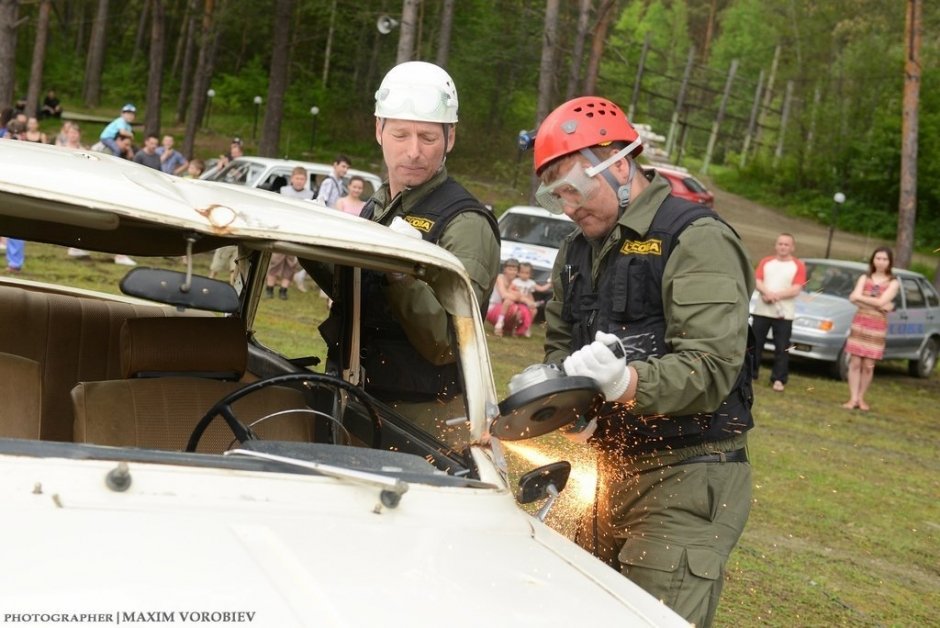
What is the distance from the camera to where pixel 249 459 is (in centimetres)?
296

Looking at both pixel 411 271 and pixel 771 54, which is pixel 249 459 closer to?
pixel 411 271

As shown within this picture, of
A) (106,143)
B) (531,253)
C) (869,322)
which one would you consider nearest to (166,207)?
(869,322)

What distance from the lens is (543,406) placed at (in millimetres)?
3215

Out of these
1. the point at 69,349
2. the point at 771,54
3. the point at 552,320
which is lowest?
the point at 69,349

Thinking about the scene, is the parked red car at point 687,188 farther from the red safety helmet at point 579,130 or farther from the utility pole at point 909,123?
the red safety helmet at point 579,130

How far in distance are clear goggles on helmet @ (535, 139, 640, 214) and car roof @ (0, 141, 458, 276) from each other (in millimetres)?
484

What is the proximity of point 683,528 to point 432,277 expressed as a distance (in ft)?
3.53

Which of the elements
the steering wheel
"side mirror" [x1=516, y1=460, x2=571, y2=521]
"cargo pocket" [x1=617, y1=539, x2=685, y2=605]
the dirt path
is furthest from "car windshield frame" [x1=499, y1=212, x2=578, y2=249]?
"side mirror" [x1=516, y1=460, x2=571, y2=521]

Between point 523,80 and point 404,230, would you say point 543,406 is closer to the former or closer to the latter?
point 404,230

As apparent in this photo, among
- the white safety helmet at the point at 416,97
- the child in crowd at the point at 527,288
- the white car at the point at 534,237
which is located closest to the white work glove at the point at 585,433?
the white safety helmet at the point at 416,97

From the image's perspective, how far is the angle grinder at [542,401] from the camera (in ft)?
10.2

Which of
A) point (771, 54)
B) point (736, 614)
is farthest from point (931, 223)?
point (736, 614)

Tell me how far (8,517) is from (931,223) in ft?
123

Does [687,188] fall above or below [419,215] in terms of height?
below
